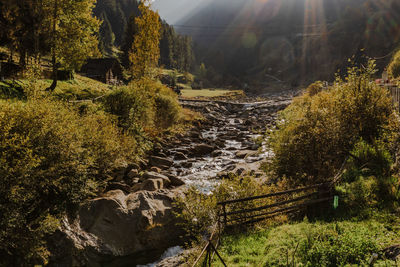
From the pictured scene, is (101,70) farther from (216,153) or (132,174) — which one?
(132,174)

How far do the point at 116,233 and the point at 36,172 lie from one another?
13.1 feet

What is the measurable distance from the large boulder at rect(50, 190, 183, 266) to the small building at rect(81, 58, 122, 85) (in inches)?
1343

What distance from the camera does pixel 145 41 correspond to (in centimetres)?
3241

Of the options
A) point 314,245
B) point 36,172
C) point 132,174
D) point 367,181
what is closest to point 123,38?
point 132,174

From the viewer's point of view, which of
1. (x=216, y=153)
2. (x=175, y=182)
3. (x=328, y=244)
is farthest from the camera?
(x=216, y=153)

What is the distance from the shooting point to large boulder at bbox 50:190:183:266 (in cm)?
966

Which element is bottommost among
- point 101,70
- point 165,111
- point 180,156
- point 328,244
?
point 180,156

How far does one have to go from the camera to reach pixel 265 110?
51.6m

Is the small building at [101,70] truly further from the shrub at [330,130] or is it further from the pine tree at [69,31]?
the shrub at [330,130]

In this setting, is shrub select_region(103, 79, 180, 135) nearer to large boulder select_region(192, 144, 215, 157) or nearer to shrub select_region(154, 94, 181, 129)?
shrub select_region(154, 94, 181, 129)

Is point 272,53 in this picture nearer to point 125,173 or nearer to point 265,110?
point 265,110

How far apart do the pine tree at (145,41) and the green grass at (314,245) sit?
26.9 meters

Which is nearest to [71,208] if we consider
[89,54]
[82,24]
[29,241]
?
[29,241]

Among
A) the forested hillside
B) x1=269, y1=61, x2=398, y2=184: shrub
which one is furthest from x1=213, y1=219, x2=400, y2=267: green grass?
the forested hillside
